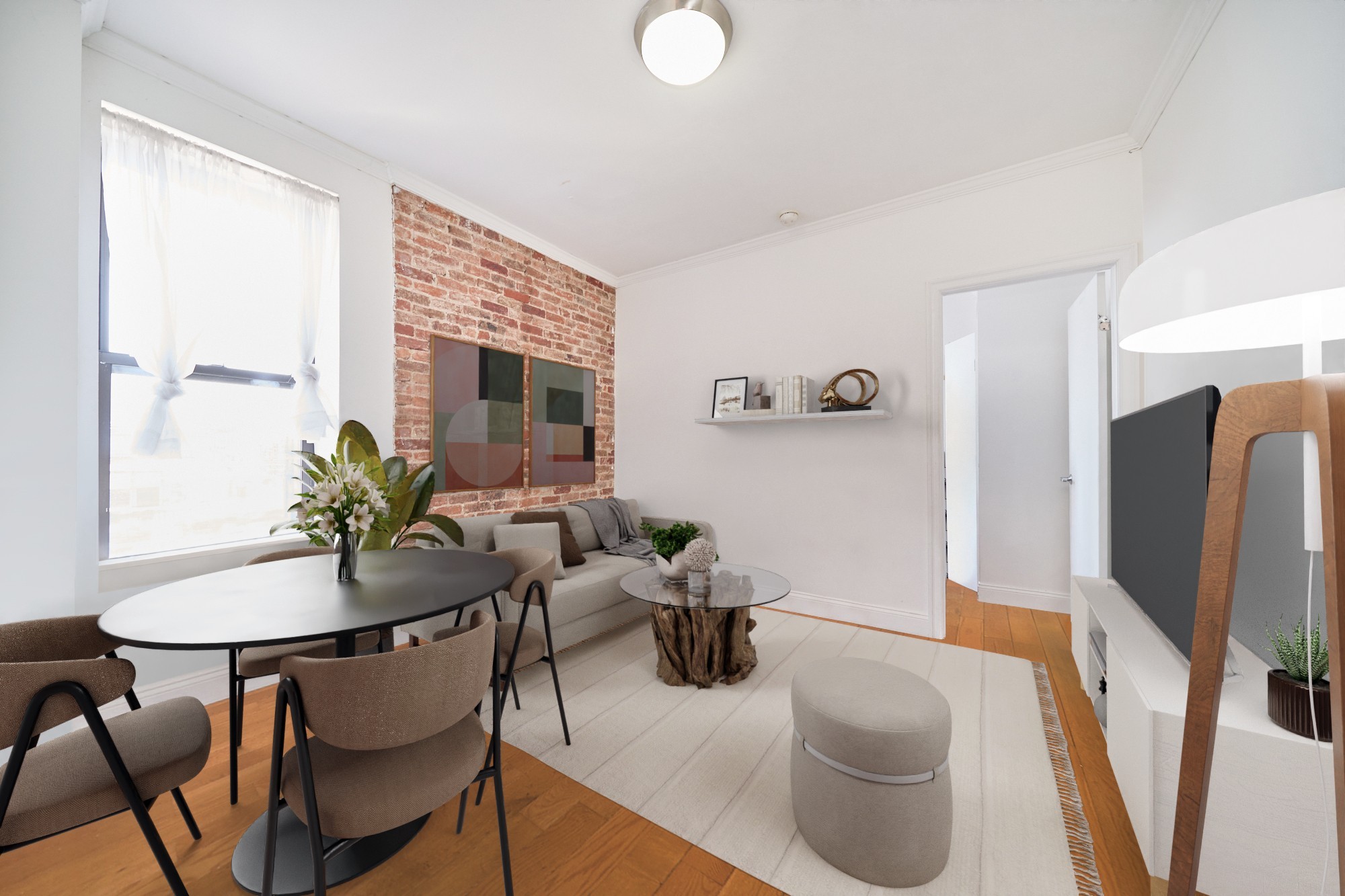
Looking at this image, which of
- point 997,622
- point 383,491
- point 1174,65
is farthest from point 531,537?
point 1174,65

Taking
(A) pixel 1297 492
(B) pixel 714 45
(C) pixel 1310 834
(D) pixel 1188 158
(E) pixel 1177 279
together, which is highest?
(B) pixel 714 45

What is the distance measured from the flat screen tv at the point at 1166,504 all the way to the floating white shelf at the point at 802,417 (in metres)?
1.26

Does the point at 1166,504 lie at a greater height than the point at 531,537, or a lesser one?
greater

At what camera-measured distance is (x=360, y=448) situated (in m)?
2.70

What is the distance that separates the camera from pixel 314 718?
3.45 feet

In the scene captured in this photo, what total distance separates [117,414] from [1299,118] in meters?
4.38

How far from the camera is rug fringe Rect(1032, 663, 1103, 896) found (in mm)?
1420

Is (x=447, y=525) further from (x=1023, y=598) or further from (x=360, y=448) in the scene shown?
(x=1023, y=598)

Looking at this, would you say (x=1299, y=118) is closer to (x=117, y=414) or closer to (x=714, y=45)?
(x=714, y=45)

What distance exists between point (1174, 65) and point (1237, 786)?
2794 millimetres

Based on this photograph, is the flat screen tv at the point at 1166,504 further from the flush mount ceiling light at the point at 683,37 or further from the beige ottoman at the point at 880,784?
the flush mount ceiling light at the point at 683,37

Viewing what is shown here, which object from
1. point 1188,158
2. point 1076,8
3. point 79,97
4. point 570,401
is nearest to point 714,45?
point 1076,8

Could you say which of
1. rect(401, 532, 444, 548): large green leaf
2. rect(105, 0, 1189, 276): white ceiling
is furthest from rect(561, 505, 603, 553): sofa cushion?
rect(105, 0, 1189, 276): white ceiling

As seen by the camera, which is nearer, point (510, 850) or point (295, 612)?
point (295, 612)
